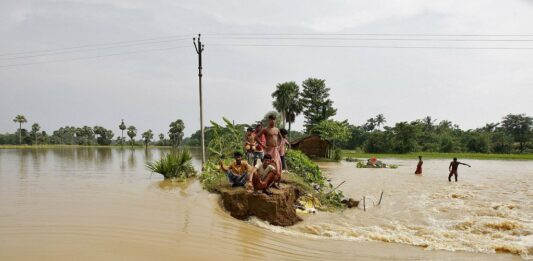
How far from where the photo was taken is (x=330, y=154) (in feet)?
118

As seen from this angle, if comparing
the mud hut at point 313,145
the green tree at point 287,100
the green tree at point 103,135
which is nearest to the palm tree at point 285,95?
the green tree at point 287,100

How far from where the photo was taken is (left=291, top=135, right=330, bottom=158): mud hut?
3481 cm

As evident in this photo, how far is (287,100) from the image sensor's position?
1812 inches

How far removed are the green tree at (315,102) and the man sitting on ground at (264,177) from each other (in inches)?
1511

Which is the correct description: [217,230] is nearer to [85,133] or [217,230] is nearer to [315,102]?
[315,102]

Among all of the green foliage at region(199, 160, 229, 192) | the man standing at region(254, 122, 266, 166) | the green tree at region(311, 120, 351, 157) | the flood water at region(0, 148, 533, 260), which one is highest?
the green tree at region(311, 120, 351, 157)

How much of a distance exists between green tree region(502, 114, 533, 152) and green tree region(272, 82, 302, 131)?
136ft

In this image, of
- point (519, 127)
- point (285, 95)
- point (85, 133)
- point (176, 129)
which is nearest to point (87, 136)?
point (85, 133)

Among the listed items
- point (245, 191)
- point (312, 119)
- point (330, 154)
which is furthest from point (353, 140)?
point (245, 191)

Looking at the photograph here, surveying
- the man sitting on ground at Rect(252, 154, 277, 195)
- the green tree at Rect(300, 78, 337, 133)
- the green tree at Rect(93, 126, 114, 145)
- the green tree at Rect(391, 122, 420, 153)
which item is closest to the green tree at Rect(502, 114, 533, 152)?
the green tree at Rect(391, 122, 420, 153)

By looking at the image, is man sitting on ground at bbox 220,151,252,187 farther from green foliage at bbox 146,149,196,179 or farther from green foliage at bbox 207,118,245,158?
green foliage at bbox 207,118,245,158

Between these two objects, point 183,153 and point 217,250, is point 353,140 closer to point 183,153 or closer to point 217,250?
point 183,153

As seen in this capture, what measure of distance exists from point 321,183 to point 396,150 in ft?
148

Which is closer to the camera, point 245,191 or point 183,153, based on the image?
point 245,191
